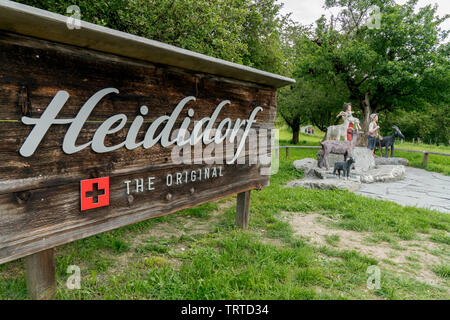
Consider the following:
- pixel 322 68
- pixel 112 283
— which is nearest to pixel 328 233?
pixel 112 283

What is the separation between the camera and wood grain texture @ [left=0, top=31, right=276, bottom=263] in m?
1.79

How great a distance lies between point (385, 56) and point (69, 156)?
53.2ft

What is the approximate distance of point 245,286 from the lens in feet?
8.80

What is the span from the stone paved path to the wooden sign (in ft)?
17.0

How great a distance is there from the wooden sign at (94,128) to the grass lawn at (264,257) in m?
0.71

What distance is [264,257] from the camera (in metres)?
3.29

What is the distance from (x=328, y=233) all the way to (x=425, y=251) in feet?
4.14

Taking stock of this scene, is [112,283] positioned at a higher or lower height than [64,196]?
lower

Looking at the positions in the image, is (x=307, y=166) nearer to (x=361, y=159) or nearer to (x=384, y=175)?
(x=361, y=159)

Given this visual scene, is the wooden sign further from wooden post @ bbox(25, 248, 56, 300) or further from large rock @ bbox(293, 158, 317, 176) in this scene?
large rock @ bbox(293, 158, 317, 176)

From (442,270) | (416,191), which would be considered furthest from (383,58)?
(442,270)

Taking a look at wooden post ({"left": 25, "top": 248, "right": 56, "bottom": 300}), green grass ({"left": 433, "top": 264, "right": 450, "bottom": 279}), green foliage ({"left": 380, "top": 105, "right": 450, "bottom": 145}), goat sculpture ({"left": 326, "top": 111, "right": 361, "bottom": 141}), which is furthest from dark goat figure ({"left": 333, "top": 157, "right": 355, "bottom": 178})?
green foliage ({"left": 380, "top": 105, "right": 450, "bottom": 145})

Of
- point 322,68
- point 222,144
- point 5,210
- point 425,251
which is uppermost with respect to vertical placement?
point 322,68
